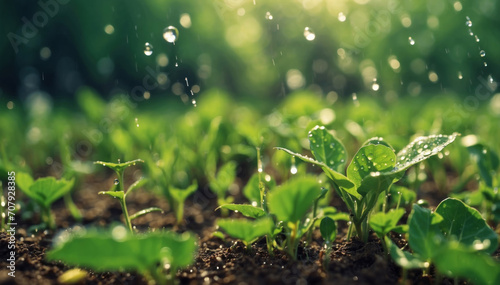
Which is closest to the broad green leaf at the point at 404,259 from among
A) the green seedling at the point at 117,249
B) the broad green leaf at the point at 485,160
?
the green seedling at the point at 117,249

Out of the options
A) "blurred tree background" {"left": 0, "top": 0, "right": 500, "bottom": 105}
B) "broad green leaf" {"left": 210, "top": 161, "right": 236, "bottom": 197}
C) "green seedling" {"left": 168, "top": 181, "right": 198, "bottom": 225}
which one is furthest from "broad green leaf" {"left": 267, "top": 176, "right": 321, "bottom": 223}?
"blurred tree background" {"left": 0, "top": 0, "right": 500, "bottom": 105}

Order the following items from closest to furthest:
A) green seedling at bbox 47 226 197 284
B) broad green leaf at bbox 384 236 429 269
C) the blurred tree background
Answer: green seedling at bbox 47 226 197 284, broad green leaf at bbox 384 236 429 269, the blurred tree background

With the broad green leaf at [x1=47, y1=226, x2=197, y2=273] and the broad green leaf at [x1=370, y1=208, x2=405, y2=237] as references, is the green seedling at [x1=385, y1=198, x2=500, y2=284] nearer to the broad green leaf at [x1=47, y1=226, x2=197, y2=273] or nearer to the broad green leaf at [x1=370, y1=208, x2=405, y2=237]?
the broad green leaf at [x1=370, y1=208, x2=405, y2=237]

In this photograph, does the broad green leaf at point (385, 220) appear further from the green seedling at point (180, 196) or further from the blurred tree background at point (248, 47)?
the blurred tree background at point (248, 47)

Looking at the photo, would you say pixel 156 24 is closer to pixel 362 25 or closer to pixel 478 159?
pixel 362 25

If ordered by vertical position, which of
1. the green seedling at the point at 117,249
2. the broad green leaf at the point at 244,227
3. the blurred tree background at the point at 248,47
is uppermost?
the blurred tree background at the point at 248,47

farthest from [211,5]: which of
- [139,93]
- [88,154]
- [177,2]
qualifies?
[88,154]

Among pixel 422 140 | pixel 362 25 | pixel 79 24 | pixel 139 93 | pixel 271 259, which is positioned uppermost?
pixel 79 24
